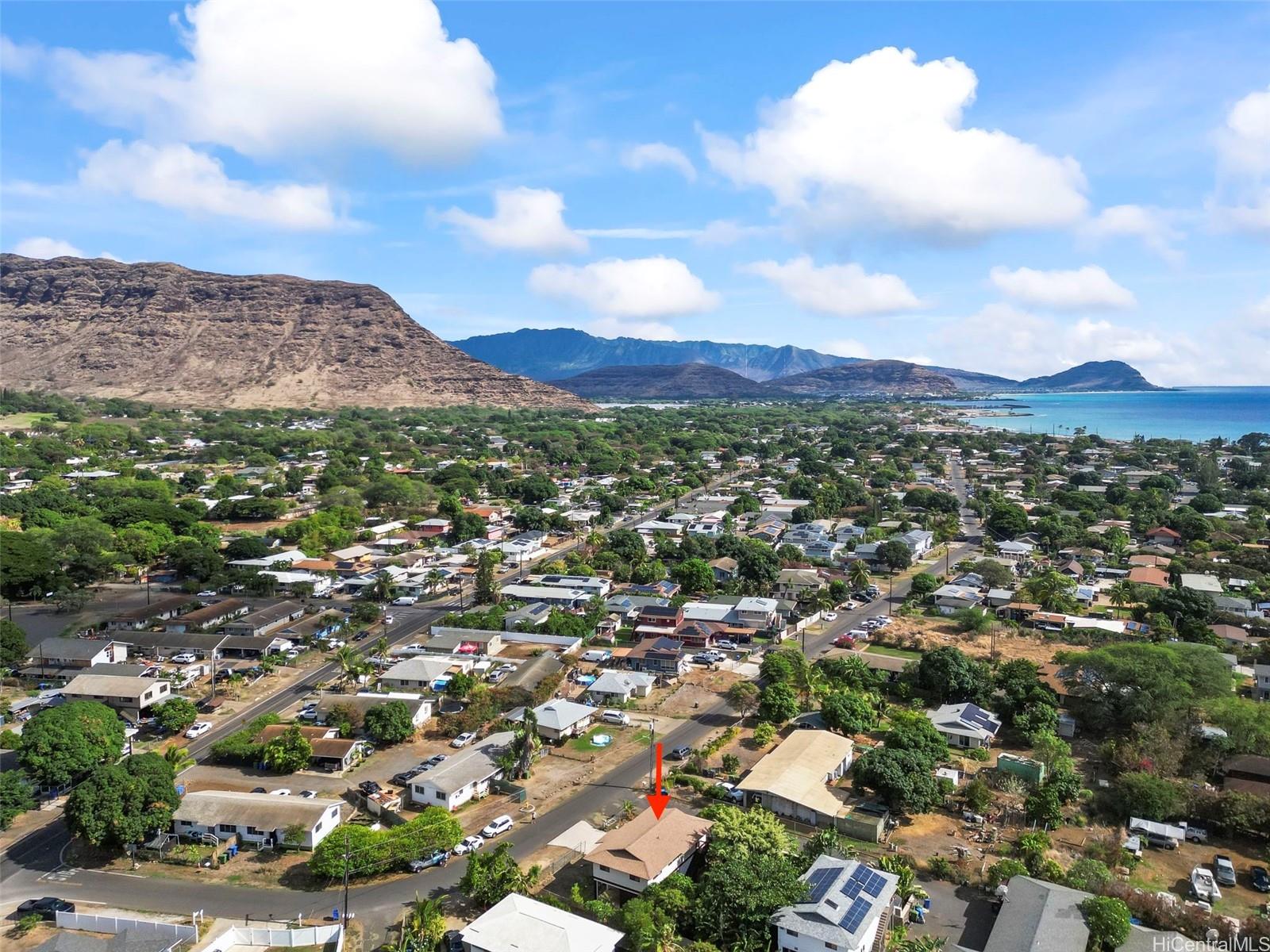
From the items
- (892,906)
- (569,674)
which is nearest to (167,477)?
(569,674)

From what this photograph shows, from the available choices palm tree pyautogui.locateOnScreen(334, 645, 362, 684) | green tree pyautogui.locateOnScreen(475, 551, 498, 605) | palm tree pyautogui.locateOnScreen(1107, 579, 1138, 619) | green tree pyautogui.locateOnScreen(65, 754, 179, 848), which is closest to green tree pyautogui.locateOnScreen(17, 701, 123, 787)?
green tree pyautogui.locateOnScreen(65, 754, 179, 848)

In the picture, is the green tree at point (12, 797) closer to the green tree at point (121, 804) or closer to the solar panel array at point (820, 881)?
the green tree at point (121, 804)

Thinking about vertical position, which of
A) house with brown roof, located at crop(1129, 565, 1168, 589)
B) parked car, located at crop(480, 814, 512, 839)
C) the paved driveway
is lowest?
parked car, located at crop(480, 814, 512, 839)

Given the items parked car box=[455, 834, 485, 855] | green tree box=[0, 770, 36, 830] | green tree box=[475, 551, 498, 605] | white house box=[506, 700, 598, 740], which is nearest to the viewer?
parked car box=[455, 834, 485, 855]

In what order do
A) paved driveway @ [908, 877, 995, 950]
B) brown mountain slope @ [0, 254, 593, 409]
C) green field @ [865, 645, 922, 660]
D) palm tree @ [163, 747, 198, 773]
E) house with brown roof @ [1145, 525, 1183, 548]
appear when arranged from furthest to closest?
brown mountain slope @ [0, 254, 593, 409] → house with brown roof @ [1145, 525, 1183, 548] → green field @ [865, 645, 922, 660] → palm tree @ [163, 747, 198, 773] → paved driveway @ [908, 877, 995, 950]

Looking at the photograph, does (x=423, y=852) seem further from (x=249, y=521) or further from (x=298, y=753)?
(x=249, y=521)

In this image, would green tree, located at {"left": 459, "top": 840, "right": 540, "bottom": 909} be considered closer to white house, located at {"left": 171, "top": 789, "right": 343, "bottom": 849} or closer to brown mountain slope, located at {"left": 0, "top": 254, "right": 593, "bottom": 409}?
white house, located at {"left": 171, "top": 789, "right": 343, "bottom": 849}

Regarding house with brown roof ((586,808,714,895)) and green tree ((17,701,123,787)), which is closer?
house with brown roof ((586,808,714,895))

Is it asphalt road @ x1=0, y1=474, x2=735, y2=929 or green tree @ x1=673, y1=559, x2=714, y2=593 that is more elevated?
green tree @ x1=673, y1=559, x2=714, y2=593
